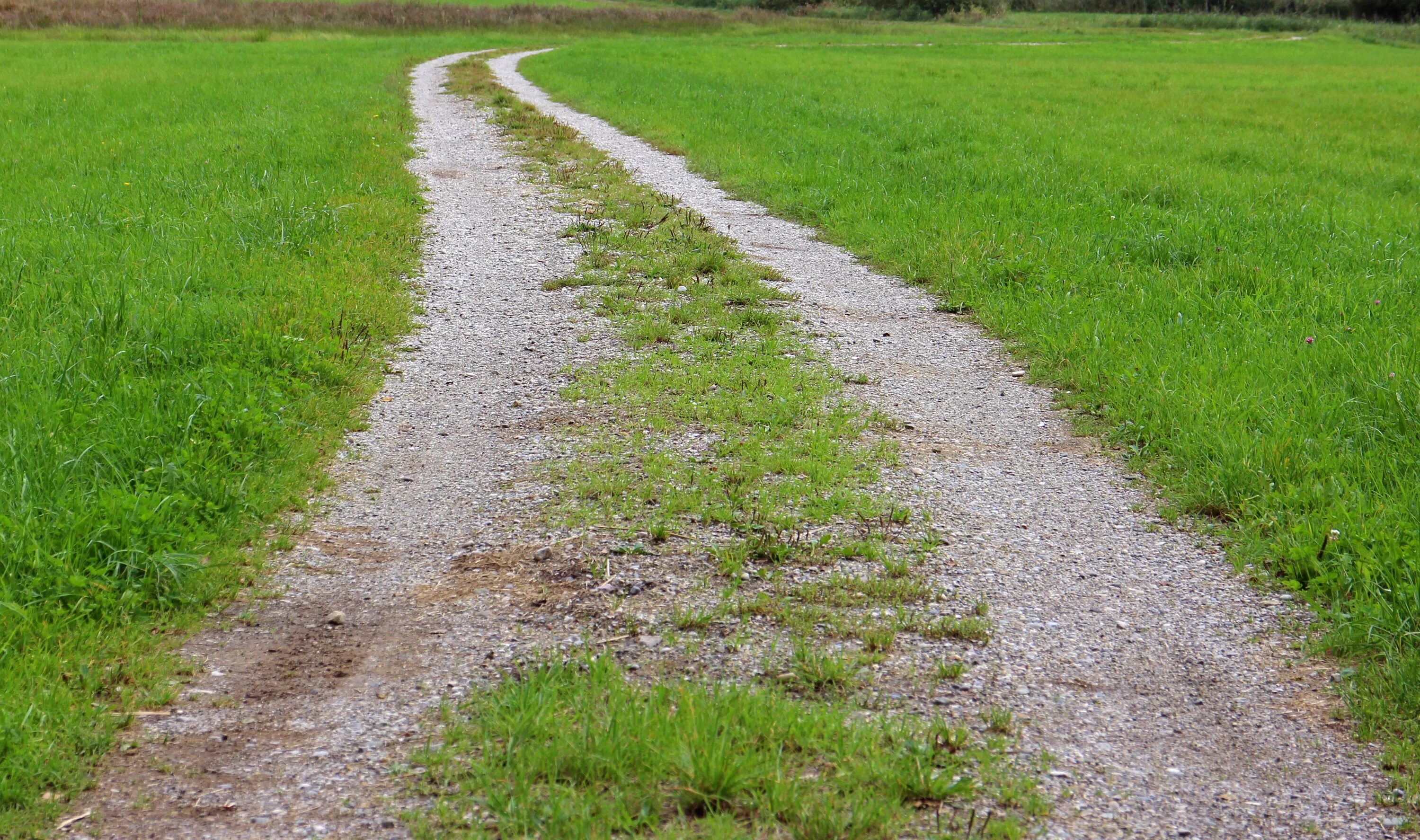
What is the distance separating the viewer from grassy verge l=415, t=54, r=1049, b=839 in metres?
2.96

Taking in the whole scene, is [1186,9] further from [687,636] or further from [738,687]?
[738,687]

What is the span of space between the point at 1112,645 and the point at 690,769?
183 cm

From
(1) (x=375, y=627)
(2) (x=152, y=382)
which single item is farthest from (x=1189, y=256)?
(2) (x=152, y=382)

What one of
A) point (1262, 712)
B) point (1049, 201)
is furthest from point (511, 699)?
point (1049, 201)

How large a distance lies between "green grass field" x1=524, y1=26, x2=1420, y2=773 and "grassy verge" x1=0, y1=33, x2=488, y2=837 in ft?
13.8

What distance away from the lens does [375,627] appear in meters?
4.03

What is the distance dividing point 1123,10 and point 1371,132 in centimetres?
7174

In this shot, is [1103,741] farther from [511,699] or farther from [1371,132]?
[1371,132]

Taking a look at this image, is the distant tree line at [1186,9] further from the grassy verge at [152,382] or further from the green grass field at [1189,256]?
the grassy verge at [152,382]

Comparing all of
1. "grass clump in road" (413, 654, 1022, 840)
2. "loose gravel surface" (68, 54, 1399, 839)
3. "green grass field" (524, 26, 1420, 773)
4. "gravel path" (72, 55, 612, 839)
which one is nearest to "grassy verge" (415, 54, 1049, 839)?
"grass clump in road" (413, 654, 1022, 840)

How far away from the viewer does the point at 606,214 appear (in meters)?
11.8

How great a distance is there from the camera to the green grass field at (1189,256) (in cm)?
486

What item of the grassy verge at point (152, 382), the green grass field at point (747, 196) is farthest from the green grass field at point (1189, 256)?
the grassy verge at point (152, 382)

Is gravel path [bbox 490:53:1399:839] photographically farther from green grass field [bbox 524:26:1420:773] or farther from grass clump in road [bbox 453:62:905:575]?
grass clump in road [bbox 453:62:905:575]
